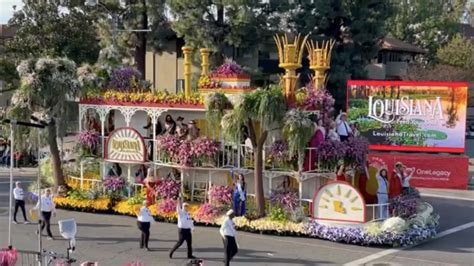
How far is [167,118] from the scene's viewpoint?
2073cm

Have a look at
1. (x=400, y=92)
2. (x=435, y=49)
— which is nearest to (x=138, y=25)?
(x=400, y=92)

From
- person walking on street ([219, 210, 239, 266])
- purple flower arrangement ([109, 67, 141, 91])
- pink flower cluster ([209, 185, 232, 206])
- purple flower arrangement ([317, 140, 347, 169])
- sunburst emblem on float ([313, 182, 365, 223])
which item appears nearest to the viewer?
person walking on street ([219, 210, 239, 266])

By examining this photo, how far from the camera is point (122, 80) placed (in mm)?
23047

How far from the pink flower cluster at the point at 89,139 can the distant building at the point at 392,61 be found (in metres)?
36.2

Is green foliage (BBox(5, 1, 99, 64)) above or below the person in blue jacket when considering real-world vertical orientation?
above

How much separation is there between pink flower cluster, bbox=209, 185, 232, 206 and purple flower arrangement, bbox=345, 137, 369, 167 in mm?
3575

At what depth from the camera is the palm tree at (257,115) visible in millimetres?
17625

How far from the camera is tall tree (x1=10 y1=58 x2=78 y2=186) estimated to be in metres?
20.4

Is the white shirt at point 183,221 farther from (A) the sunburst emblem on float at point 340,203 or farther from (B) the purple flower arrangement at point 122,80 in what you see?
(B) the purple flower arrangement at point 122,80

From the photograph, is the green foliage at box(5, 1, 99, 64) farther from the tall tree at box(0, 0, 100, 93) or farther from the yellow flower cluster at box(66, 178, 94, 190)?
the yellow flower cluster at box(66, 178, 94, 190)

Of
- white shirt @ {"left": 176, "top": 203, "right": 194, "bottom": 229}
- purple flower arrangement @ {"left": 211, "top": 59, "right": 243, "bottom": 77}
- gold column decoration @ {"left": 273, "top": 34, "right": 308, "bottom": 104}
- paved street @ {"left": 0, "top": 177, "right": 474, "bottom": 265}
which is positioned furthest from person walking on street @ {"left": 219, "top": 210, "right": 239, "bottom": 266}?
purple flower arrangement @ {"left": 211, "top": 59, "right": 243, "bottom": 77}

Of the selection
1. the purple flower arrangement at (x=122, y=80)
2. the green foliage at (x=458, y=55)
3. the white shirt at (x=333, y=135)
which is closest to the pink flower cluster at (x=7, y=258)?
the white shirt at (x=333, y=135)

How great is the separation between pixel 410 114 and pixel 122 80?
13.6m

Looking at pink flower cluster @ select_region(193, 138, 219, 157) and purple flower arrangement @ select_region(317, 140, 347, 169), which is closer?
purple flower arrangement @ select_region(317, 140, 347, 169)
